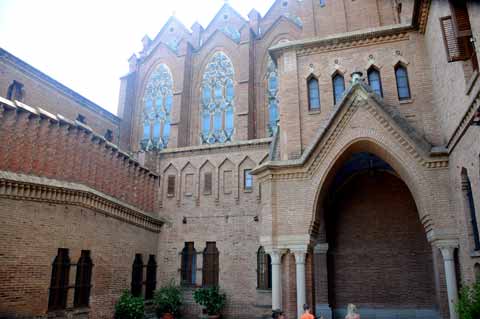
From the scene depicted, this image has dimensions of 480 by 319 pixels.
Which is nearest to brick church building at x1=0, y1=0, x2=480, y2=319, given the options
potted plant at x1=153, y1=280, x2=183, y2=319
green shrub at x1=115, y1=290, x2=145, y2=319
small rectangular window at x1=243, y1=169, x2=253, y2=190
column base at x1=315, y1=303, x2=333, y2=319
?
small rectangular window at x1=243, y1=169, x2=253, y2=190

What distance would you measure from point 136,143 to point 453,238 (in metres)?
22.3

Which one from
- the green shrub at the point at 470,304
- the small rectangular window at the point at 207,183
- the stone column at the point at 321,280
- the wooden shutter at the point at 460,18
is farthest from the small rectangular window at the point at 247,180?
the wooden shutter at the point at 460,18

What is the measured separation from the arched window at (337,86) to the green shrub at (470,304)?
7.03m

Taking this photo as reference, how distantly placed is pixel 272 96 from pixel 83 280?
1608 centimetres

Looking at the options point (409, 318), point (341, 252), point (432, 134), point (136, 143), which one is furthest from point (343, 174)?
point (136, 143)

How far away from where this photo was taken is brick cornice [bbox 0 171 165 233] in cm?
1194

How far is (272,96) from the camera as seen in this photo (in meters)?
25.8

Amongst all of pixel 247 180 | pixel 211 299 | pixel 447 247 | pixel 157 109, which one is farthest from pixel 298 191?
pixel 157 109

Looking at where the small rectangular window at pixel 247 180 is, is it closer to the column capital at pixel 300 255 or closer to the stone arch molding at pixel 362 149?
the stone arch molding at pixel 362 149

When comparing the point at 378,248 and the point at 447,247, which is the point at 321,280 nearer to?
the point at 378,248

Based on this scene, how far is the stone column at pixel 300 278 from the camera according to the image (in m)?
11.8

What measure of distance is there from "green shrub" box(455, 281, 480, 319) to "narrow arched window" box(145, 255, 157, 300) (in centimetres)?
1364

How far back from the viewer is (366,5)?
58.7 ft

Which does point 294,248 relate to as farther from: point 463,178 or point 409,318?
point 409,318
